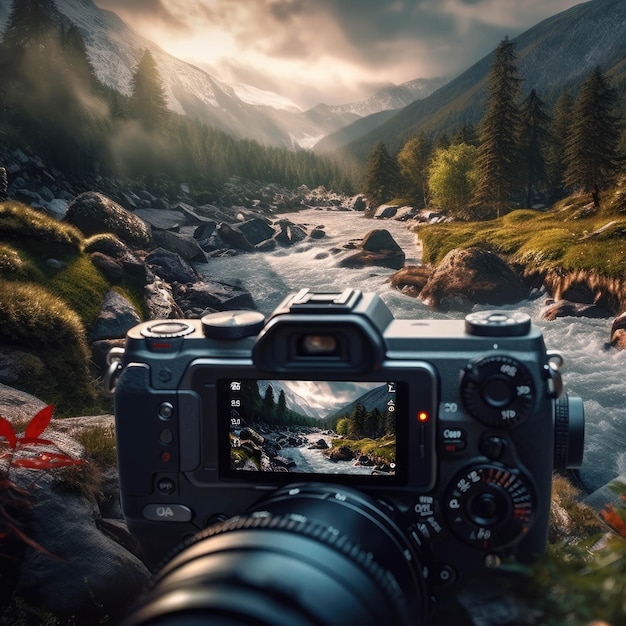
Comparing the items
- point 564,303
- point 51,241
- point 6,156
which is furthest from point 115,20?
point 564,303

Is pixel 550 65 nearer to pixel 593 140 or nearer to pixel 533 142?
pixel 533 142

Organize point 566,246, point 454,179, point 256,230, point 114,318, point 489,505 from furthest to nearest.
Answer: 1. point 256,230
2. point 454,179
3. point 566,246
4. point 114,318
5. point 489,505

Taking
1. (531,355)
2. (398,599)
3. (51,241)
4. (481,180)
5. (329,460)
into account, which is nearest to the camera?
Answer: (398,599)

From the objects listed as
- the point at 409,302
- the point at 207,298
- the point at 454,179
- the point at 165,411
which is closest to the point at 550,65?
the point at 454,179

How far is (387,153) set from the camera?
7930 mm

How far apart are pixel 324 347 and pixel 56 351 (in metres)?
3.24

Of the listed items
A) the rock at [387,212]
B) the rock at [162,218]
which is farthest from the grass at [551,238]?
the rock at [162,218]

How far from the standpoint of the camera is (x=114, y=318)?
4.95 m

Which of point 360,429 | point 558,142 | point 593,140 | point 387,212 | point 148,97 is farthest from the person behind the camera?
point 148,97

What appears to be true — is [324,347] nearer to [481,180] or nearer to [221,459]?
[221,459]

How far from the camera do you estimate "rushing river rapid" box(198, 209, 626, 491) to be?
16.5 feet

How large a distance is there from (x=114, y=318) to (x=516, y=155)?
440cm

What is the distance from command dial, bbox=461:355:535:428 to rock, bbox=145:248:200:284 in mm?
5107

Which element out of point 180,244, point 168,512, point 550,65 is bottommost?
point 168,512
